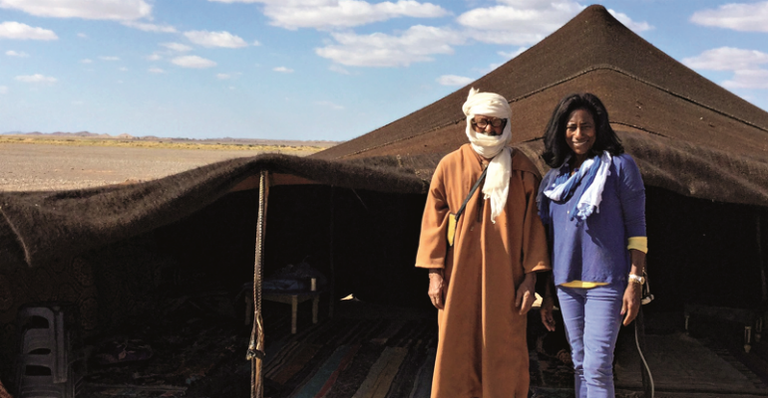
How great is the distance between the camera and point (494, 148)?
264 cm

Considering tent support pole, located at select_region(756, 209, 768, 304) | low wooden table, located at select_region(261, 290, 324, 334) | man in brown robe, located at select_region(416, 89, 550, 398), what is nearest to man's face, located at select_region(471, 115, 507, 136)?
man in brown robe, located at select_region(416, 89, 550, 398)

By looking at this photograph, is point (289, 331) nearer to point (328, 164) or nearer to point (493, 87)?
point (328, 164)

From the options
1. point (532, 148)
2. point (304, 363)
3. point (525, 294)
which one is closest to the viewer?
point (525, 294)

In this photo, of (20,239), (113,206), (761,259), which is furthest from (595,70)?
(20,239)

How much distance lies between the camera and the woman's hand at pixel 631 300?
248cm

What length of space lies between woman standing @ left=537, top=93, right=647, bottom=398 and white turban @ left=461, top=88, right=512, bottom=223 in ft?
0.63

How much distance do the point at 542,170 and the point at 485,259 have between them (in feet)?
3.56

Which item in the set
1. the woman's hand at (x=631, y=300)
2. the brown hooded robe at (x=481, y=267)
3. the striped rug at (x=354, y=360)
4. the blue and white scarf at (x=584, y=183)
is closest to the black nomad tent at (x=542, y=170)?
the striped rug at (x=354, y=360)

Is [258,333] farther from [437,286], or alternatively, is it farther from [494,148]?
[494,148]

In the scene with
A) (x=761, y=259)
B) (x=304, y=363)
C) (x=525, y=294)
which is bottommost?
(x=304, y=363)

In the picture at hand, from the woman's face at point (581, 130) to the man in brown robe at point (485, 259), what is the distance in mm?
243

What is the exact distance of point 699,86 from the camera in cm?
629

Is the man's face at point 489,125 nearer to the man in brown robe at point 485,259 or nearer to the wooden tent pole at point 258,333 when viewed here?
the man in brown robe at point 485,259

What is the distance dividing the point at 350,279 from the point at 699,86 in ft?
12.6
